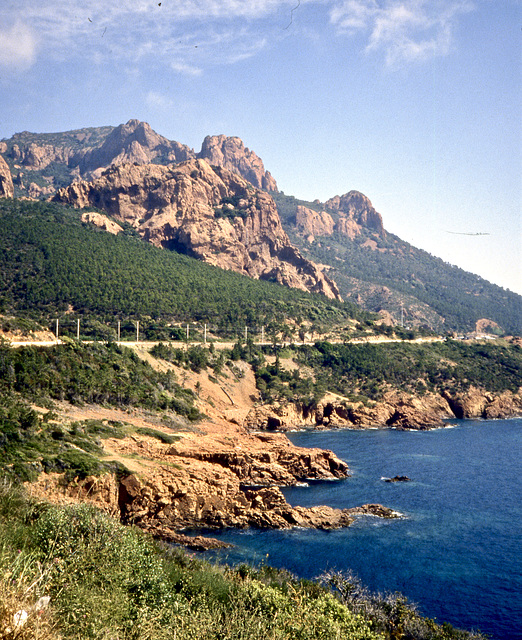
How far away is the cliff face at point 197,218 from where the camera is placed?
137125 mm

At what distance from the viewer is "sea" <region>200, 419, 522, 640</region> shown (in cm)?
2833

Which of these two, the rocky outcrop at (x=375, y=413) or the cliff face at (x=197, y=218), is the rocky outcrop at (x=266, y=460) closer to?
the rocky outcrop at (x=375, y=413)

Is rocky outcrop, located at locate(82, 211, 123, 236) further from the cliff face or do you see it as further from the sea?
the sea

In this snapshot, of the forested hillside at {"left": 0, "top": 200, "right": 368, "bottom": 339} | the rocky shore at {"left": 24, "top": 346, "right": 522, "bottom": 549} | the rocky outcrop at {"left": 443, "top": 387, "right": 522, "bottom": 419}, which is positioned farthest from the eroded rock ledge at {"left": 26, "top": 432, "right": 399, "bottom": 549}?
the rocky outcrop at {"left": 443, "top": 387, "right": 522, "bottom": 419}

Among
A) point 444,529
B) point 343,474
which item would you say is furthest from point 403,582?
point 343,474

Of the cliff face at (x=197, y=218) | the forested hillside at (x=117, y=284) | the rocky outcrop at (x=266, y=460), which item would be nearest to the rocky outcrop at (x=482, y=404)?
the forested hillside at (x=117, y=284)

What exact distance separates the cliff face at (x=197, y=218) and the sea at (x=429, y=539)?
3476 inches

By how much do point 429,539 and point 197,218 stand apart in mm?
117490

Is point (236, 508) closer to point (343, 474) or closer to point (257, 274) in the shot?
point (343, 474)

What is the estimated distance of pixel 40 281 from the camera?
89500 millimetres

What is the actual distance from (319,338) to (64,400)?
6739 centimetres

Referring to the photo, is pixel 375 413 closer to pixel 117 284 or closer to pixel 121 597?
pixel 117 284

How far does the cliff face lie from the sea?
290ft

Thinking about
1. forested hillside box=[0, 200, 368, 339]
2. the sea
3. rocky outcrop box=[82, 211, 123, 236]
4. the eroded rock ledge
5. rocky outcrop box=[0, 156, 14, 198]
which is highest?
rocky outcrop box=[0, 156, 14, 198]
